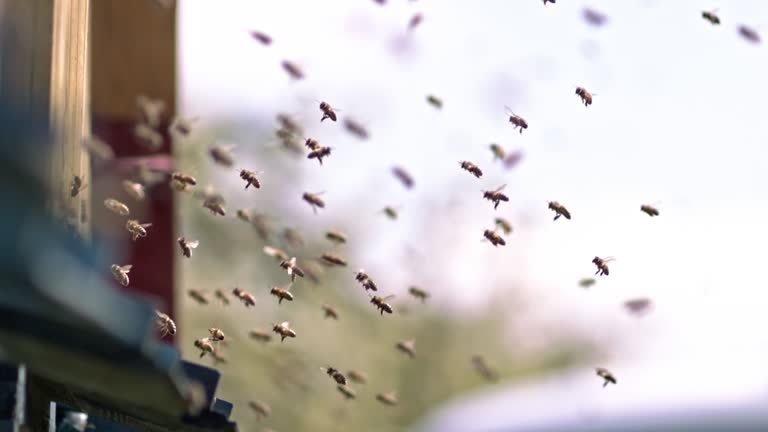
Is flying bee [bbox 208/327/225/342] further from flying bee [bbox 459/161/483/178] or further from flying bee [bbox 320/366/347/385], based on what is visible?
flying bee [bbox 459/161/483/178]

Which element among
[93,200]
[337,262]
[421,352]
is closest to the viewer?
[93,200]

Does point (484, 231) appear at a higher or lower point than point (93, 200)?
higher

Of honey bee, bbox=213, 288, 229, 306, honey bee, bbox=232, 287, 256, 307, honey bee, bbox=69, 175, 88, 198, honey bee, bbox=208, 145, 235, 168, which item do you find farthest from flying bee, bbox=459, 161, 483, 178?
honey bee, bbox=69, 175, 88, 198

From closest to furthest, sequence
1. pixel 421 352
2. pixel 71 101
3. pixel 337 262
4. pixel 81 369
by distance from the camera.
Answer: pixel 81 369 < pixel 71 101 < pixel 337 262 < pixel 421 352

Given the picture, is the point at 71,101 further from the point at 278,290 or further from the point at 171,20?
the point at 171,20

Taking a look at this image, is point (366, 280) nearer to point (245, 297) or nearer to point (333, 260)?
point (333, 260)

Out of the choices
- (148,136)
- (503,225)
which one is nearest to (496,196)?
(503,225)

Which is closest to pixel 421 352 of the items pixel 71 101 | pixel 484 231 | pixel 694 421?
pixel 694 421
